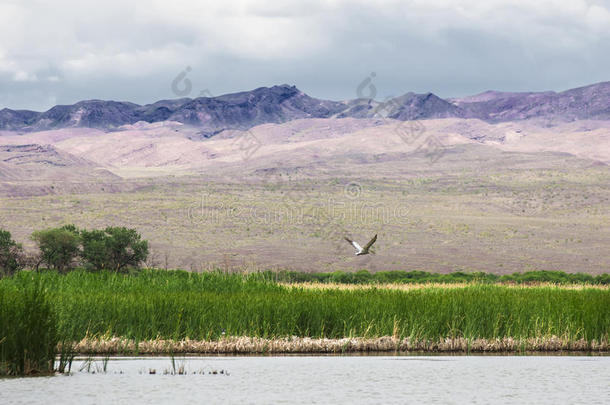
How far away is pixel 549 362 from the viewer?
19.2 meters

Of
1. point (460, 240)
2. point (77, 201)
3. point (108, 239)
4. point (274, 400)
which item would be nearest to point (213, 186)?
point (77, 201)

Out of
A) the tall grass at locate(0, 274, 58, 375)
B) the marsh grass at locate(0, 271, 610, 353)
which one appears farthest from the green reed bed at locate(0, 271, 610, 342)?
the tall grass at locate(0, 274, 58, 375)

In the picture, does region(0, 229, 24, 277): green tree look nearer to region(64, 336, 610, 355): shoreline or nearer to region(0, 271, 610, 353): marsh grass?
region(0, 271, 610, 353): marsh grass

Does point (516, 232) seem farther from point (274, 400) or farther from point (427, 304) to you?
point (274, 400)

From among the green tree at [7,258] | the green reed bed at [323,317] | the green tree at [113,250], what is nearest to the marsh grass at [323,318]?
the green reed bed at [323,317]

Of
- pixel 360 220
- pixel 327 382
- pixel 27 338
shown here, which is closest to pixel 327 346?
pixel 327 382

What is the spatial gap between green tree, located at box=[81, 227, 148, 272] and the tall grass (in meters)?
39.3

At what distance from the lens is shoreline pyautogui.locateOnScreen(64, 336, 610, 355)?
20.5 metres

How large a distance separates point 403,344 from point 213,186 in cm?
11487

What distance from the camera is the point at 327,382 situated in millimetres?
16312

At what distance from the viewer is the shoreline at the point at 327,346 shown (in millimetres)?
20453

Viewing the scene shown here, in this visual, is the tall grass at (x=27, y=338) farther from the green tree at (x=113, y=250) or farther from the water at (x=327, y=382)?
the green tree at (x=113, y=250)

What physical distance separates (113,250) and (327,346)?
37.2 metres

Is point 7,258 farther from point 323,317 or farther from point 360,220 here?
Result: point 360,220
